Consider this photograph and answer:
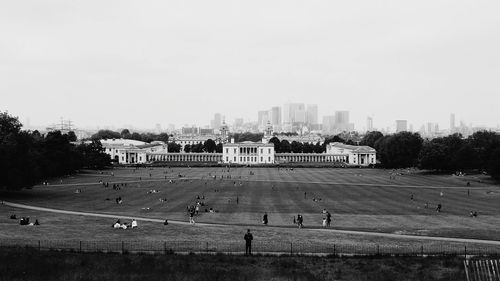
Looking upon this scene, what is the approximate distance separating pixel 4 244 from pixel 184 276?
1141cm

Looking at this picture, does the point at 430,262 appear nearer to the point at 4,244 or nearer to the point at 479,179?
the point at 4,244

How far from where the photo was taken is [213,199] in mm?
65188

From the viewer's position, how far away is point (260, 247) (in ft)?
106

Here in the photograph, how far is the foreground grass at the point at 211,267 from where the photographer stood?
27.0 m

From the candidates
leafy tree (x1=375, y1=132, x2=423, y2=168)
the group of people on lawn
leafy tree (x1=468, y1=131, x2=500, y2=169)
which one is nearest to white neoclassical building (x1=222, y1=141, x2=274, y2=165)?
leafy tree (x1=375, y1=132, x2=423, y2=168)

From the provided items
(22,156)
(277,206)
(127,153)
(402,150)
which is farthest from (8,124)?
(127,153)

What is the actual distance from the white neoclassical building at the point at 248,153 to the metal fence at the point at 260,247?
148829mm

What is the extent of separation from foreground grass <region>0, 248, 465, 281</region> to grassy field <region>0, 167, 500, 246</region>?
6423mm

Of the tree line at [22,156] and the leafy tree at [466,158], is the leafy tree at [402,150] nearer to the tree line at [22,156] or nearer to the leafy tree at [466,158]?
the leafy tree at [466,158]

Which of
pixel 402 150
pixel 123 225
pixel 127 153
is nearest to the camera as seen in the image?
pixel 123 225

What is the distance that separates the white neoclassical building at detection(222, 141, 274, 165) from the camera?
183000 millimetres

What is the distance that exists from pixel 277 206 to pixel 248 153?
126 metres

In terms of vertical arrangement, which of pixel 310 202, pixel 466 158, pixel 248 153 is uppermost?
pixel 248 153

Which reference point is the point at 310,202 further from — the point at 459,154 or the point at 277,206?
the point at 459,154
